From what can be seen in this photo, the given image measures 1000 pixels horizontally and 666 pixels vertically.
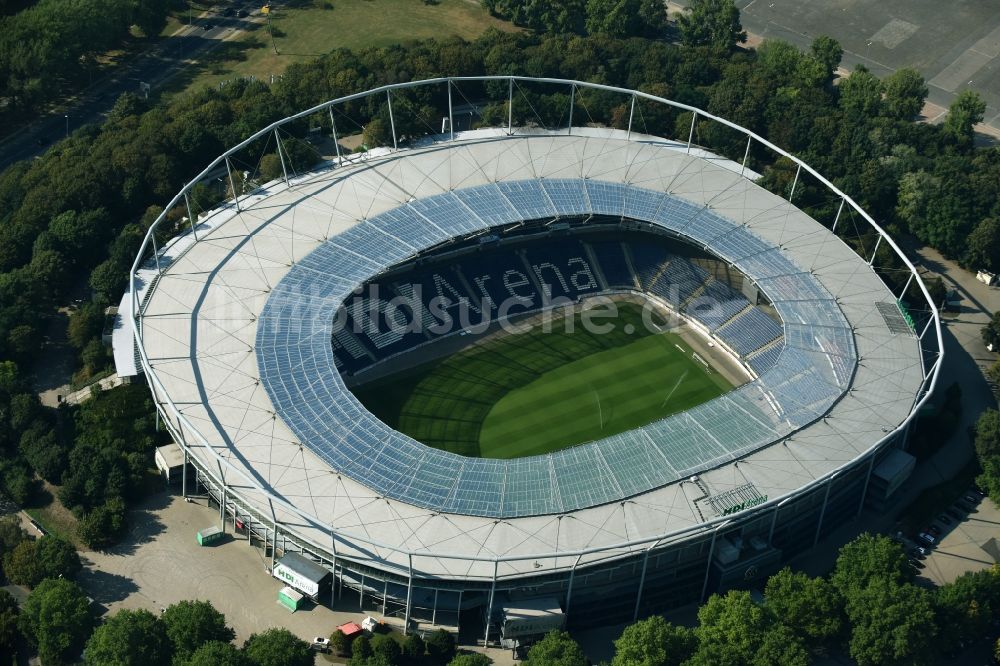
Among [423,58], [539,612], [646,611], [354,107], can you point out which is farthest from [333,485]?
[423,58]

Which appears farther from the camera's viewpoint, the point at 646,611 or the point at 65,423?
the point at 65,423

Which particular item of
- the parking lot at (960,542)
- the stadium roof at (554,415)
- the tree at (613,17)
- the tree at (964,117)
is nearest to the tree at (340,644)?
the stadium roof at (554,415)

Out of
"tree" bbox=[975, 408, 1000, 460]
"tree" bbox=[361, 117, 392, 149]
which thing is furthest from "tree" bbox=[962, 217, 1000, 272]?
"tree" bbox=[361, 117, 392, 149]

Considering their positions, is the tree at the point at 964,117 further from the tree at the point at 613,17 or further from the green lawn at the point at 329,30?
the green lawn at the point at 329,30

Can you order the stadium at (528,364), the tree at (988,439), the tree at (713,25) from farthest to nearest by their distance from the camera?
1. the tree at (713,25)
2. the tree at (988,439)
3. the stadium at (528,364)

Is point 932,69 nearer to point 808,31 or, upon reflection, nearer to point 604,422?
point 808,31

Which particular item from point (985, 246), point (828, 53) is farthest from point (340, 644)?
point (828, 53)
